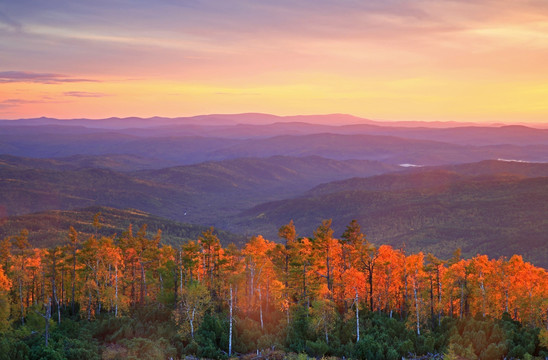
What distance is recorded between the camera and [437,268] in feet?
188

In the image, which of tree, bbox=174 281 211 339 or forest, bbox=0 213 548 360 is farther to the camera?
tree, bbox=174 281 211 339

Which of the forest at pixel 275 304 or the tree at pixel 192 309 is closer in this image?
the forest at pixel 275 304

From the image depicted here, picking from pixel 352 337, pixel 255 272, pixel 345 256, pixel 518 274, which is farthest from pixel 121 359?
pixel 518 274

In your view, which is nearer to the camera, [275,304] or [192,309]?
[192,309]

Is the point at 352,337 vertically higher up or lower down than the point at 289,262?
lower down

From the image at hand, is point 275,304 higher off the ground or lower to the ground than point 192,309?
lower

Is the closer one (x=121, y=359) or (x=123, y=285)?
(x=121, y=359)

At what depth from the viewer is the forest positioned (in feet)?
154

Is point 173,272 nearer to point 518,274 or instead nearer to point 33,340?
point 33,340

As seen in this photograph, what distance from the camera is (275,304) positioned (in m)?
56.5

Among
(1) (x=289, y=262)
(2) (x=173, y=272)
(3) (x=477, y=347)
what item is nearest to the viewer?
(3) (x=477, y=347)

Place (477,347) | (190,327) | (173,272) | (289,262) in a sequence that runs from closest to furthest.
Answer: (477,347), (190,327), (289,262), (173,272)

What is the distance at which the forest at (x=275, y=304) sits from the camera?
46969 mm

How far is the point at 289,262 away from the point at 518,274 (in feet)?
121
